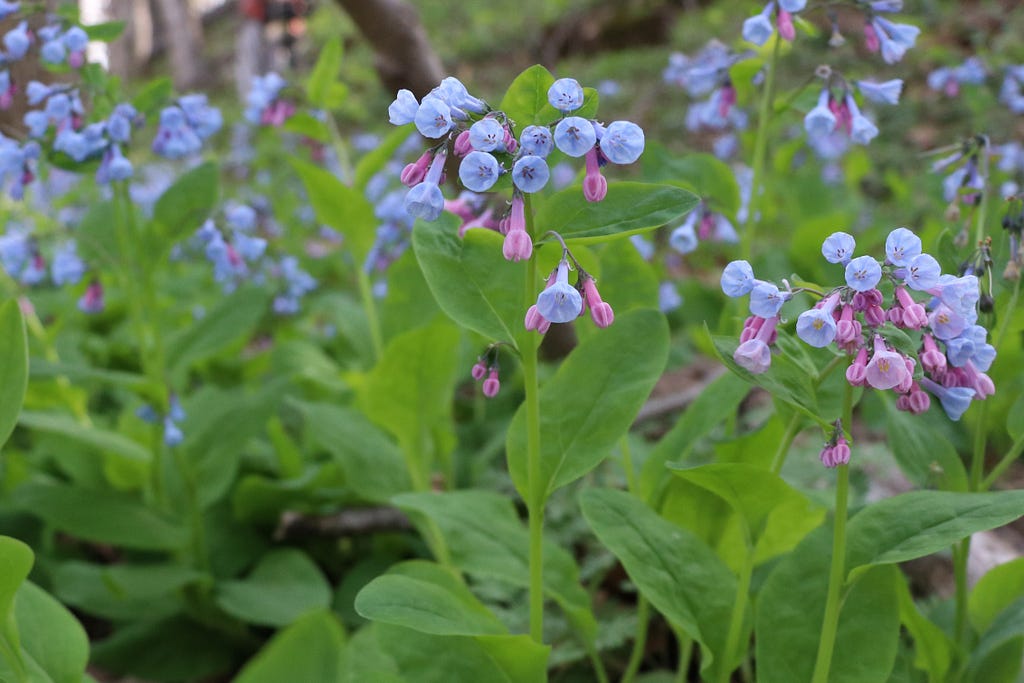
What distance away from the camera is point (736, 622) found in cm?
116

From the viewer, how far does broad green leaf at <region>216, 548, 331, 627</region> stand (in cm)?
169

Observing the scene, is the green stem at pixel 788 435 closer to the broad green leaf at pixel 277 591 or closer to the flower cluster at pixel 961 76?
the broad green leaf at pixel 277 591

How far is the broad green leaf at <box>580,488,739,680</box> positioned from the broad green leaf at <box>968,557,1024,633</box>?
398mm

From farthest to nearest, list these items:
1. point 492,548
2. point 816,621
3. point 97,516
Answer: point 97,516
point 492,548
point 816,621

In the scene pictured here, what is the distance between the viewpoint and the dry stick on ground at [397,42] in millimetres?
2355

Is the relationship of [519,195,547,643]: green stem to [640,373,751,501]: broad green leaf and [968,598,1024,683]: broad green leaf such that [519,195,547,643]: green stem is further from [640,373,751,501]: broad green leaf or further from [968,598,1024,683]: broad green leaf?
[968,598,1024,683]: broad green leaf

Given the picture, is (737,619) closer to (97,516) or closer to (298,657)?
(298,657)

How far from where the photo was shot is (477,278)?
1.14 meters

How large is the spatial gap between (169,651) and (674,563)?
121 centimetres

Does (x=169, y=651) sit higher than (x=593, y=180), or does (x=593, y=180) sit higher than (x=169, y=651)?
(x=593, y=180)

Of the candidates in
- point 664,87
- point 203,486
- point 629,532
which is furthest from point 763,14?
point 664,87

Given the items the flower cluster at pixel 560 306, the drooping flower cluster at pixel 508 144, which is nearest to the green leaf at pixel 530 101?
the drooping flower cluster at pixel 508 144

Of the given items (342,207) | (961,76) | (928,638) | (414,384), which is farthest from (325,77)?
(961,76)

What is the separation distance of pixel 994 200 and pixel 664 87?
6925 mm
